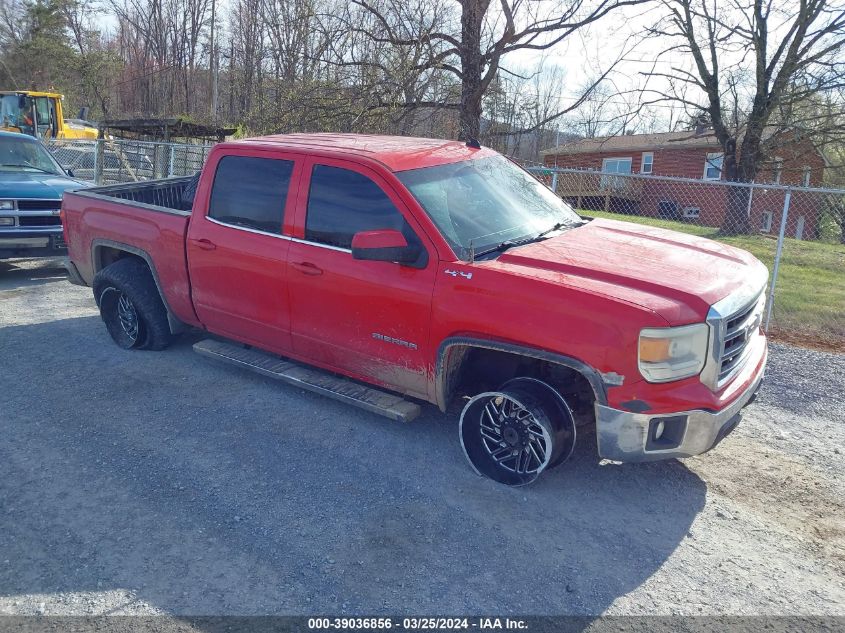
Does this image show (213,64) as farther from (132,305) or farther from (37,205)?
(132,305)

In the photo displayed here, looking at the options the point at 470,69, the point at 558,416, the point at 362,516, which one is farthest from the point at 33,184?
the point at 558,416

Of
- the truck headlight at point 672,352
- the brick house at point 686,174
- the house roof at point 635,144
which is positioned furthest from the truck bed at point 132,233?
the house roof at point 635,144

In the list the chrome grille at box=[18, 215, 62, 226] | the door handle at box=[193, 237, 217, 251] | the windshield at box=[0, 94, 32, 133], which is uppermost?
the windshield at box=[0, 94, 32, 133]

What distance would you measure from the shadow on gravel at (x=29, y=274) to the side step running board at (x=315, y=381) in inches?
183

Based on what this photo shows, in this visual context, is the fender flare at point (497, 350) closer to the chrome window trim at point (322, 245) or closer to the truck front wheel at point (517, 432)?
the truck front wheel at point (517, 432)

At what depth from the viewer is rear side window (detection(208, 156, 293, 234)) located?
5086mm

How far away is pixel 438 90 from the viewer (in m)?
13.6

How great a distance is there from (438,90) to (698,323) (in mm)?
10974

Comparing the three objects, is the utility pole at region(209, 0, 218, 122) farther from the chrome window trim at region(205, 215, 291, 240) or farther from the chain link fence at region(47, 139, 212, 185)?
the chrome window trim at region(205, 215, 291, 240)

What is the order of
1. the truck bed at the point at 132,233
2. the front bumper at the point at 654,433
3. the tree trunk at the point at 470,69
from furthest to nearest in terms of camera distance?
1. the tree trunk at the point at 470,69
2. the truck bed at the point at 132,233
3. the front bumper at the point at 654,433

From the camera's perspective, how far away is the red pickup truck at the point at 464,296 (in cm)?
368

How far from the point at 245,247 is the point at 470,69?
8770 mm

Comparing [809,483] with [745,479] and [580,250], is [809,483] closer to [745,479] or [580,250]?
[745,479]

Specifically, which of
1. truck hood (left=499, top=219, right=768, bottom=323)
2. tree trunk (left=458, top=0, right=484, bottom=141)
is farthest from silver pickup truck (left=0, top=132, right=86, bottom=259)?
truck hood (left=499, top=219, right=768, bottom=323)
